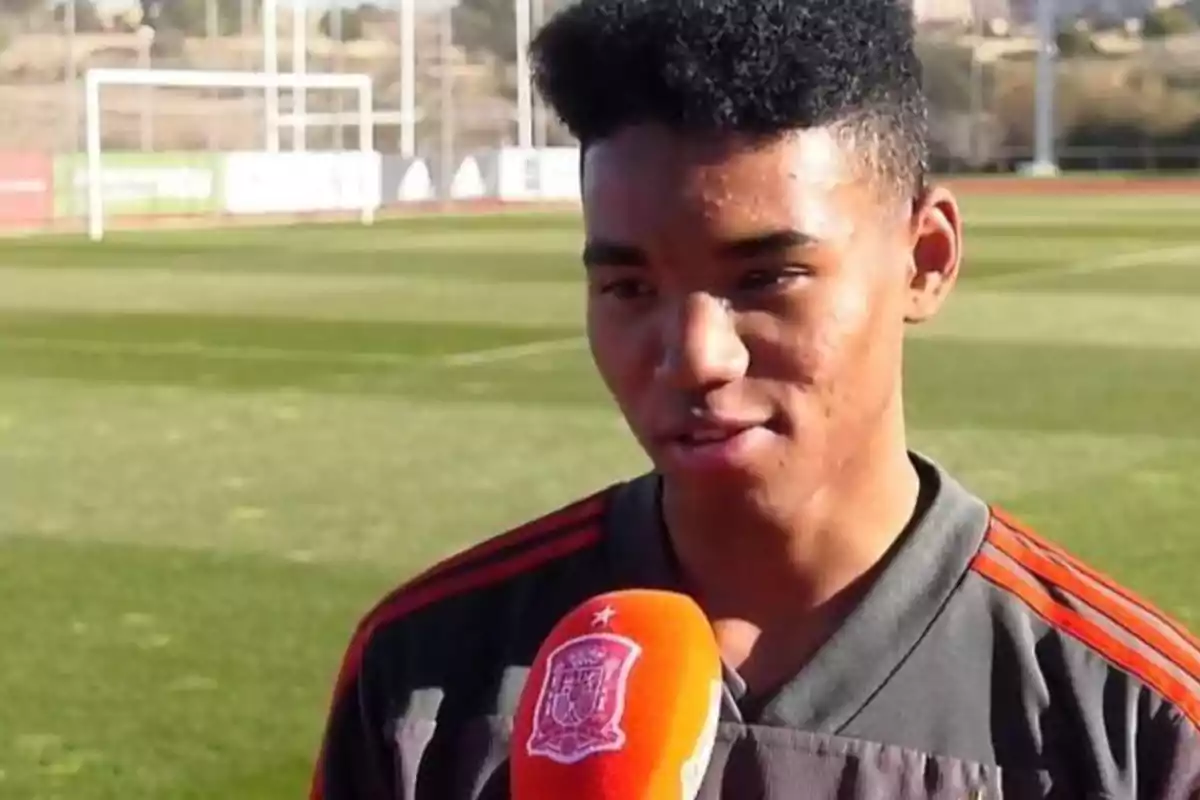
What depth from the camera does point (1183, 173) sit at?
5572cm

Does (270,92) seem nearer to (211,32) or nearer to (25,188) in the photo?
(25,188)

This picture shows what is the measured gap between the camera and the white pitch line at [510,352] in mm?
14297

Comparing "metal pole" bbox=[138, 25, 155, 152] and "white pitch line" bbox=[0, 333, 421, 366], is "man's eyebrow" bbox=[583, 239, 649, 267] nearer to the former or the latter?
"white pitch line" bbox=[0, 333, 421, 366]

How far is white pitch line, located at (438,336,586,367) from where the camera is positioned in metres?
14.3

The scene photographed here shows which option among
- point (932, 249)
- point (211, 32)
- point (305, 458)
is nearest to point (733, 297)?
point (932, 249)

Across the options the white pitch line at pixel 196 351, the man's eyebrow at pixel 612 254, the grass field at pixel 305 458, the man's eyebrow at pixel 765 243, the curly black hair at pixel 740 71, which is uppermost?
the curly black hair at pixel 740 71

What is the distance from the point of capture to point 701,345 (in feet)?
5.64

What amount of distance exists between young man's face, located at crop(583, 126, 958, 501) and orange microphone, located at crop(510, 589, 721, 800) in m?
0.16

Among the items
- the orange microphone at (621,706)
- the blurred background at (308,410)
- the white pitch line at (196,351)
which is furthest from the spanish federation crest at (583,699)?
the white pitch line at (196,351)

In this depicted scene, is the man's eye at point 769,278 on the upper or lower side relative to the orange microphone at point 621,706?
upper

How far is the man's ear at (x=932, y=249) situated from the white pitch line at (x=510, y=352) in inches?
476

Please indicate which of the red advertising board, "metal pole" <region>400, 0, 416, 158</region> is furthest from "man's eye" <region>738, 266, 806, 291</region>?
"metal pole" <region>400, 0, 416, 158</region>

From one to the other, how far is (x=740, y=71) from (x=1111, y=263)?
22.3 m

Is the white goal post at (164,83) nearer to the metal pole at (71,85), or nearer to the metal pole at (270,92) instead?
the metal pole at (270,92)
